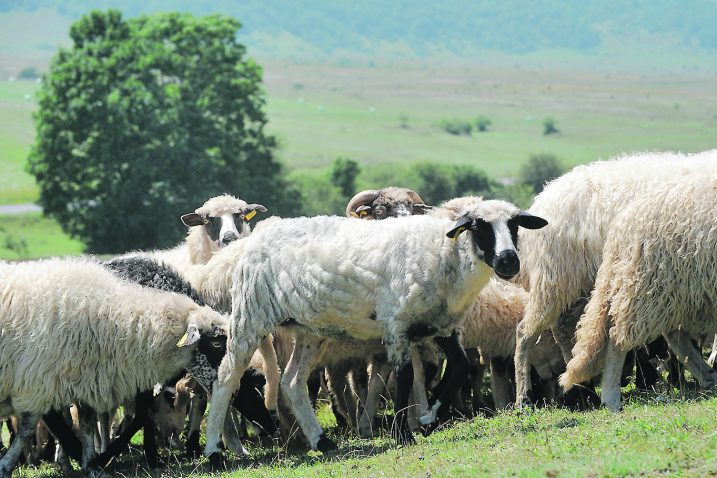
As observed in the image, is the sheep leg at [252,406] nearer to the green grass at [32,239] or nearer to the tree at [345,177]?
the green grass at [32,239]

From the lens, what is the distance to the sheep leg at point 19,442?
10438mm

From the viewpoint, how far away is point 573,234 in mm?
11516

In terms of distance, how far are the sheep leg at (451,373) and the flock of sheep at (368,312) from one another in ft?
0.06

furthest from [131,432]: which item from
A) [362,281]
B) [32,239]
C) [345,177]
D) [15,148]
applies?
[15,148]

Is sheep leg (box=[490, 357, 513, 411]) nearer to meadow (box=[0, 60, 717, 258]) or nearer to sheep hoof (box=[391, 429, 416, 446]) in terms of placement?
sheep hoof (box=[391, 429, 416, 446])

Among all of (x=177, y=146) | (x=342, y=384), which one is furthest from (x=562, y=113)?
(x=342, y=384)

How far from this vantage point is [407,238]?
407 inches

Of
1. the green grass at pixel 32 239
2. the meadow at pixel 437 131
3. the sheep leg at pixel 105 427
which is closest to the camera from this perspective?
the sheep leg at pixel 105 427

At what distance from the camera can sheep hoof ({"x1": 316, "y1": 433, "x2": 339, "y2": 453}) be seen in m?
10.6

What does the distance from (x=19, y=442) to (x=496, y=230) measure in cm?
494

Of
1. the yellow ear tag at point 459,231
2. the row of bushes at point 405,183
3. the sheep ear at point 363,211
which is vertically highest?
the yellow ear tag at point 459,231

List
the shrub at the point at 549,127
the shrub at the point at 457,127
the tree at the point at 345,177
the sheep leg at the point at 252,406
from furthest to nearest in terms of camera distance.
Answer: the shrub at the point at 457,127 → the shrub at the point at 549,127 → the tree at the point at 345,177 → the sheep leg at the point at 252,406

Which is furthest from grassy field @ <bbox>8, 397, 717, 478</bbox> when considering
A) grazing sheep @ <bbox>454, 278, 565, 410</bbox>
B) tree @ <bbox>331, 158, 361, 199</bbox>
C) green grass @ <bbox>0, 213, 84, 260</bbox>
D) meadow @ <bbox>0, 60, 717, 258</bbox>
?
tree @ <bbox>331, 158, 361, 199</bbox>

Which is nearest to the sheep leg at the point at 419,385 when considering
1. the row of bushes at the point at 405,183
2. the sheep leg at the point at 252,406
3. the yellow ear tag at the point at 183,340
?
the sheep leg at the point at 252,406
